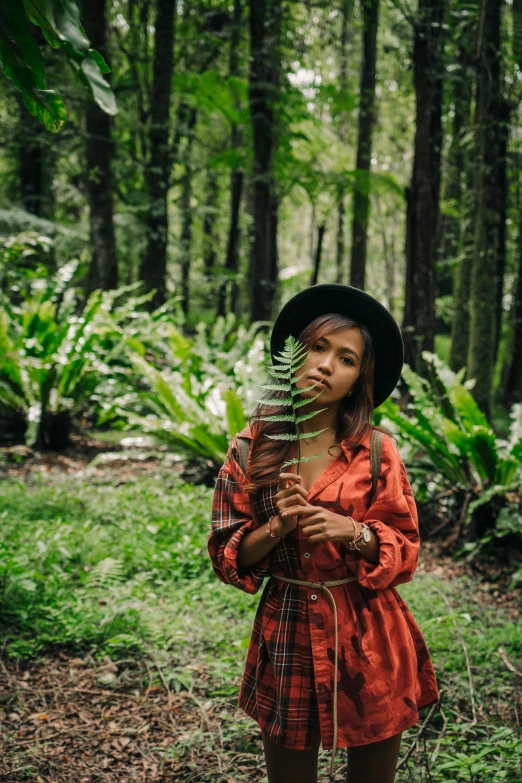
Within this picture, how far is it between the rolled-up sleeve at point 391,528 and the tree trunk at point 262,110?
6273 mm

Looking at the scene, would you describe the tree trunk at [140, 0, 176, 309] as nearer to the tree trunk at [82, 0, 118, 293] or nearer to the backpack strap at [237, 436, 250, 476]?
the tree trunk at [82, 0, 118, 293]

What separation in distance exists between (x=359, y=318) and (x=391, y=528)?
0.64 meters

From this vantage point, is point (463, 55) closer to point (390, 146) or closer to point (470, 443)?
point (470, 443)

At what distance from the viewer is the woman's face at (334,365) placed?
1769 millimetres

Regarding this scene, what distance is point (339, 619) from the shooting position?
5.52 ft

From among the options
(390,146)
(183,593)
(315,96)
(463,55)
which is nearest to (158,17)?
(315,96)

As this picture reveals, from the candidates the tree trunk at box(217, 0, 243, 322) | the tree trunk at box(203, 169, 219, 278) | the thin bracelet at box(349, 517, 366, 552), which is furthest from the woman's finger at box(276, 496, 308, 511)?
the tree trunk at box(203, 169, 219, 278)

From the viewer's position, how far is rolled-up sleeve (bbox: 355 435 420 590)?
163cm

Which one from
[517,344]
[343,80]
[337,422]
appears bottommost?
[517,344]

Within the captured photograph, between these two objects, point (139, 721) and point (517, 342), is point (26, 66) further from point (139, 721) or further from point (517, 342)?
point (517, 342)

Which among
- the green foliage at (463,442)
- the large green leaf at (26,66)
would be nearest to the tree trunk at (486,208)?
the green foliage at (463,442)

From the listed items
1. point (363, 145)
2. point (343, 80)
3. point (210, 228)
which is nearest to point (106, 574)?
point (363, 145)

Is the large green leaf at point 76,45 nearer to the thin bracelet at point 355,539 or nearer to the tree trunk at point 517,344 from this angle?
the thin bracelet at point 355,539

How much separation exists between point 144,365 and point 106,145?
3870 millimetres
